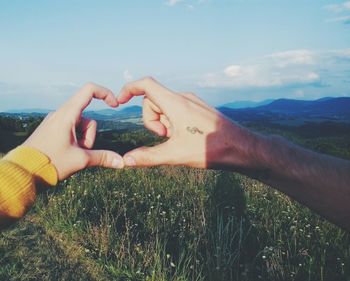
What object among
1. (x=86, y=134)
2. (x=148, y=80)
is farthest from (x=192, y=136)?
(x=86, y=134)

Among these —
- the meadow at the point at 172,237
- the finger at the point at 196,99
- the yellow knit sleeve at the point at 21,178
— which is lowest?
the meadow at the point at 172,237

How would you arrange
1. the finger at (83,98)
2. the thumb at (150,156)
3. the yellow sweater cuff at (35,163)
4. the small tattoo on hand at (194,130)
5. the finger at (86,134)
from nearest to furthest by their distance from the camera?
the small tattoo on hand at (194,130)
the thumb at (150,156)
the yellow sweater cuff at (35,163)
the finger at (83,98)
the finger at (86,134)

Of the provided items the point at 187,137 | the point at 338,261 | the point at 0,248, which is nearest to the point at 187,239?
the point at 338,261

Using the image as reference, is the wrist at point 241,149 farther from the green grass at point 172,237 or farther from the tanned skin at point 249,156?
the green grass at point 172,237

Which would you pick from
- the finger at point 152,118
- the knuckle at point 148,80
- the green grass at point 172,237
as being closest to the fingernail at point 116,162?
the finger at point 152,118

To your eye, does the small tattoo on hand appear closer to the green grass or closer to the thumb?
the thumb

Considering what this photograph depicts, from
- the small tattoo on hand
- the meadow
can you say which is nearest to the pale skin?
the small tattoo on hand
